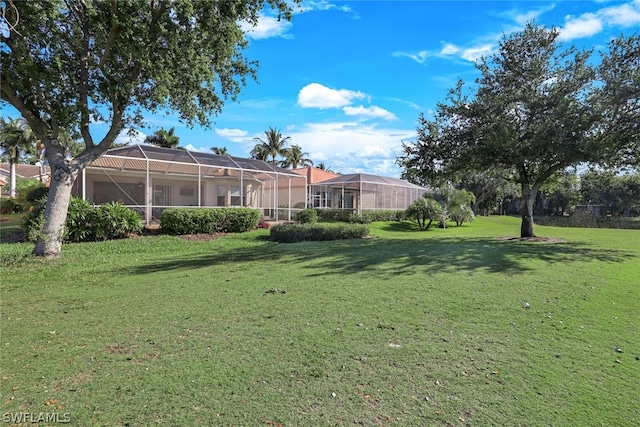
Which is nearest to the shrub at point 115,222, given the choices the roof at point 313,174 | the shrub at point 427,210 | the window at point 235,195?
the window at point 235,195

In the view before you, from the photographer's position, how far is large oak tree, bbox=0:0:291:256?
28.0 ft

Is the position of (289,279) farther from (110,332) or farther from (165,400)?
(165,400)

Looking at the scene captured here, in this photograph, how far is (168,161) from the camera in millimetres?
16719

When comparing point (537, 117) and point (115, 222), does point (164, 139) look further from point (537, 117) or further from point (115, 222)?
point (537, 117)

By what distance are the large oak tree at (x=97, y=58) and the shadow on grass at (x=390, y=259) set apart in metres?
4.12

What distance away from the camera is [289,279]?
7.08 metres

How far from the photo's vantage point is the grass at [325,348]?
8.73 feet

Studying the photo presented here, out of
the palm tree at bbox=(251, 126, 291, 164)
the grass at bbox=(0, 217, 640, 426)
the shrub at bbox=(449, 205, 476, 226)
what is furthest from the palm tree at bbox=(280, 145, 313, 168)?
the grass at bbox=(0, 217, 640, 426)

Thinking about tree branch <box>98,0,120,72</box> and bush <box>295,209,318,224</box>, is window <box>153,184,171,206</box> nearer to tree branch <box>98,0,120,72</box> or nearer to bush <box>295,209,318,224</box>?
bush <box>295,209,318,224</box>

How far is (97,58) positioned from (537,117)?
47.5 ft

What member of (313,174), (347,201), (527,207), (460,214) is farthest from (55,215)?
(313,174)

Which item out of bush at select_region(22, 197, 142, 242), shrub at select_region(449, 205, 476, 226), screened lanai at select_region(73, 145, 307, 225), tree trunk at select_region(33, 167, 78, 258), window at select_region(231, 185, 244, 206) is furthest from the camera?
shrub at select_region(449, 205, 476, 226)

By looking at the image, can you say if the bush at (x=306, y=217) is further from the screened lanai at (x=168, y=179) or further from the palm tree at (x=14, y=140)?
the palm tree at (x=14, y=140)

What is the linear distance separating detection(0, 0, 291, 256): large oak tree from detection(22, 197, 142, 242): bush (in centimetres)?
271
